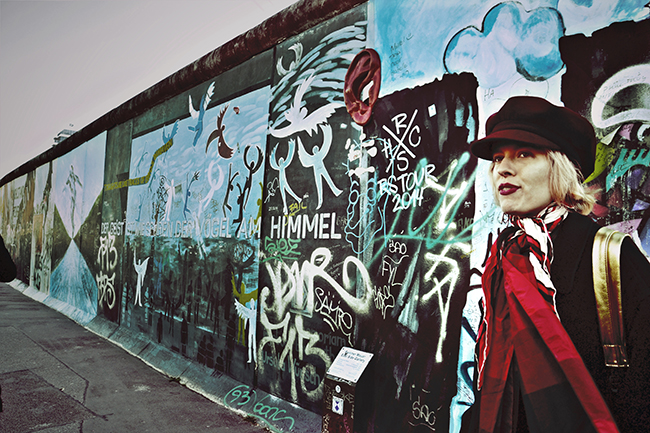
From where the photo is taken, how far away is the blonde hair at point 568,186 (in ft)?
7.80

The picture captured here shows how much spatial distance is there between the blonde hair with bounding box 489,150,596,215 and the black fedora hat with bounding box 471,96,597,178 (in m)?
0.04

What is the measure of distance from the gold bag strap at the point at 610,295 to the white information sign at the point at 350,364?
1.72m

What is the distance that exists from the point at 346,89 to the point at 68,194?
1133 cm

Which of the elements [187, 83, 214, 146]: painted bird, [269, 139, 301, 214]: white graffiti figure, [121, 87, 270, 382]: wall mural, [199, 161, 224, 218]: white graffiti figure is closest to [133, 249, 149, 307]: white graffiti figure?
[121, 87, 270, 382]: wall mural

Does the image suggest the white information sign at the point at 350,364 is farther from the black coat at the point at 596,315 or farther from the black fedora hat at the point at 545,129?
the black fedora hat at the point at 545,129

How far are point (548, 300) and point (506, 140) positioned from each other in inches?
41.3

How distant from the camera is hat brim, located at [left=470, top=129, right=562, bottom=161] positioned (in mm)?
2495

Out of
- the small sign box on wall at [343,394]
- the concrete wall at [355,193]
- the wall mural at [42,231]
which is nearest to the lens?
the concrete wall at [355,193]

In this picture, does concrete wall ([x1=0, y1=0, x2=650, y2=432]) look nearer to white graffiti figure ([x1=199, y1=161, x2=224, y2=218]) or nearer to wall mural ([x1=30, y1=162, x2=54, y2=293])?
white graffiti figure ([x1=199, y1=161, x2=224, y2=218])

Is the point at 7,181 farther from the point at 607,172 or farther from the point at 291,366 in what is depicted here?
the point at 607,172

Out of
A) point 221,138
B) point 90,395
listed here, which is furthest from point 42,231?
point 221,138

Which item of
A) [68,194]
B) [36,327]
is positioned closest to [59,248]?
[68,194]

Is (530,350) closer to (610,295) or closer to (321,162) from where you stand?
(610,295)

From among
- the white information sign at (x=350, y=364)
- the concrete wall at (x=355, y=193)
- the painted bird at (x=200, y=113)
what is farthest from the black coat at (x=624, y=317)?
the painted bird at (x=200, y=113)
